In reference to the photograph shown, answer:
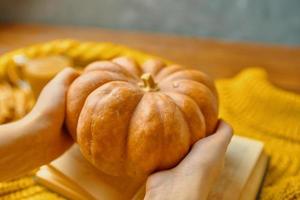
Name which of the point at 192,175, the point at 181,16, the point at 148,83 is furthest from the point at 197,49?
the point at 192,175

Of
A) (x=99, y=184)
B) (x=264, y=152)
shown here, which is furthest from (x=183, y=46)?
(x=99, y=184)

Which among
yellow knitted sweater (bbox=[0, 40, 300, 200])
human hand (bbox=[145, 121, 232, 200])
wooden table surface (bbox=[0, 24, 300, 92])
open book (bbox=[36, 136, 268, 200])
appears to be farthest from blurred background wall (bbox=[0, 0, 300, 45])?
human hand (bbox=[145, 121, 232, 200])

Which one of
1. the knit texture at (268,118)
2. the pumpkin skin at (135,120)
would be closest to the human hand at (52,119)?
the pumpkin skin at (135,120)

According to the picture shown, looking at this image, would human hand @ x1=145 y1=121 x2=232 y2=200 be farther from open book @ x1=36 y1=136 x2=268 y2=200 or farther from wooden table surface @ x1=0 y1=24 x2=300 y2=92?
wooden table surface @ x1=0 y1=24 x2=300 y2=92

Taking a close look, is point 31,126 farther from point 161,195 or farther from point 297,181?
point 297,181

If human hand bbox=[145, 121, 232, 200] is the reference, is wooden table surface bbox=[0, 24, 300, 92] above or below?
below

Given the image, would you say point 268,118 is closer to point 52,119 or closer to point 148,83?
point 148,83
